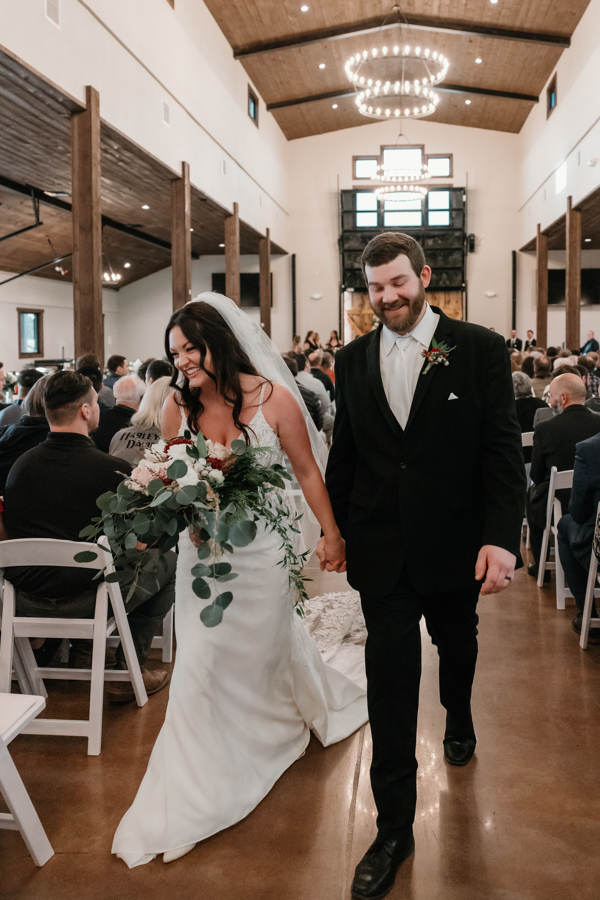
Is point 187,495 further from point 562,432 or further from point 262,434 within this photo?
point 562,432

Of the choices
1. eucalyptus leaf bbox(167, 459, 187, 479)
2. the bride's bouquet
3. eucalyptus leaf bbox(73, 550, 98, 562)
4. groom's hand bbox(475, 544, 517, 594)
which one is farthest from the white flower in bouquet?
groom's hand bbox(475, 544, 517, 594)

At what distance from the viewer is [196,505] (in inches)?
90.6

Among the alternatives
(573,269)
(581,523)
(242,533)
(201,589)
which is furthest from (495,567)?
(573,269)

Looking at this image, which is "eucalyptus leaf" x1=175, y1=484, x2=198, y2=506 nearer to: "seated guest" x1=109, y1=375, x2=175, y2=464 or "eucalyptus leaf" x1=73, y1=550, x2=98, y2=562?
"eucalyptus leaf" x1=73, y1=550, x2=98, y2=562

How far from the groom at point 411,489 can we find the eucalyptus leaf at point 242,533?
11.8 inches

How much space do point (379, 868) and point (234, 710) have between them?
0.69 metres

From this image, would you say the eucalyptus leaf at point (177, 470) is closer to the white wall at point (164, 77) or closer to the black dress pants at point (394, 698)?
the black dress pants at point (394, 698)

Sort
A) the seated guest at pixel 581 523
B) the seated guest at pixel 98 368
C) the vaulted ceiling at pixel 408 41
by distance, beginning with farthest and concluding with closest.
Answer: the vaulted ceiling at pixel 408 41, the seated guest at pixel 98 368, the seated guest at pixel 581 523

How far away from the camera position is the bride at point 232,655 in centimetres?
237

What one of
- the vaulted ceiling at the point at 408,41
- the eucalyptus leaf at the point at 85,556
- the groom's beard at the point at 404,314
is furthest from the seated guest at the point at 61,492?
the vaulted ceiling at the point at 408,41

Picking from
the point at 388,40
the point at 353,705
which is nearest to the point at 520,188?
the point at 388,40

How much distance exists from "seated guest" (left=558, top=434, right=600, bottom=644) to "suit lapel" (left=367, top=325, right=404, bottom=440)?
5.66ft

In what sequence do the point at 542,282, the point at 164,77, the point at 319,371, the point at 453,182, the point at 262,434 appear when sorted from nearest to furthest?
the point at 262,434 → the point at 319,371 → the point at 164,77 → the point at 542,282 → the point at 453,182

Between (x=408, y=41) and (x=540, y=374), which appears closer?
(x=540, y=374)
